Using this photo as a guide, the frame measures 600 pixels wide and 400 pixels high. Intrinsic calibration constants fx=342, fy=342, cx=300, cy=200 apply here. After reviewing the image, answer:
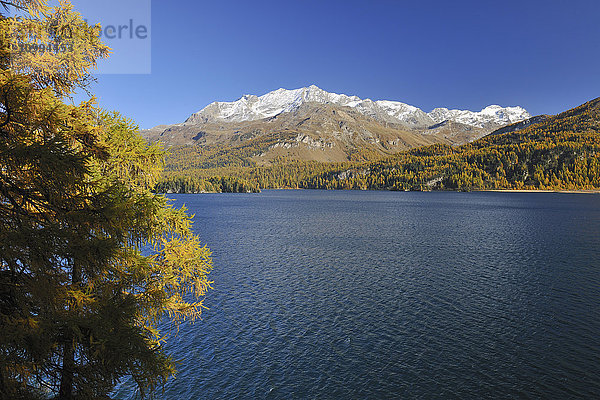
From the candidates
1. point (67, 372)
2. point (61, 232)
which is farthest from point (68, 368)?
point (61, 232)

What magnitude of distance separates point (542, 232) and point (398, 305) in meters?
69.2

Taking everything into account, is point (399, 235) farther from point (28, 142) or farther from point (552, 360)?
point (28, 142)

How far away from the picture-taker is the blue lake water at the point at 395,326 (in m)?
24.8

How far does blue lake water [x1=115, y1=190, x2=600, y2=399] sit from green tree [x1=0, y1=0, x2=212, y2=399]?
48.0ft

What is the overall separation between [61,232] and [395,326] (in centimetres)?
3128

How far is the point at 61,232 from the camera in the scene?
997 cm

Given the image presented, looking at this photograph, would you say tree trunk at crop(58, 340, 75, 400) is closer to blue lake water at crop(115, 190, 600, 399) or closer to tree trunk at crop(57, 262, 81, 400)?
tree trunk at crop(57, 262, 81, 400)

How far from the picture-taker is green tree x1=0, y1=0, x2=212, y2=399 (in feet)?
31.4

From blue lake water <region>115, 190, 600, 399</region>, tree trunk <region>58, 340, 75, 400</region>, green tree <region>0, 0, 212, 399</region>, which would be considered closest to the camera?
green tree <region>0, 0, 212, 399</region>

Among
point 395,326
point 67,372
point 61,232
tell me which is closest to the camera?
point 61,232

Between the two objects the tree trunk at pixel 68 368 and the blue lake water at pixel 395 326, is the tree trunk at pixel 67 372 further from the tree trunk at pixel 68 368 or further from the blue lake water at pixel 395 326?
the blue lake water at pixel 395 326

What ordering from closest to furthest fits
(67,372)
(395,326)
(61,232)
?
(61,232) < (67,372) < (395,326)

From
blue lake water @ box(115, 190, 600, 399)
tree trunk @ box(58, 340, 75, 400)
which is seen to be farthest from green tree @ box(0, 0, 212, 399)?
blue lake water @ box(115, 190, 600, 399)

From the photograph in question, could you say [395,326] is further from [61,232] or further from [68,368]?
[61,232]
